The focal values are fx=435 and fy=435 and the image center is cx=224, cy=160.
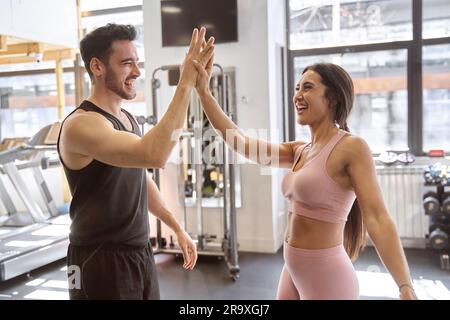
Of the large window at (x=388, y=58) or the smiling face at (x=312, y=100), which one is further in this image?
the large window at (x=388, y=58)

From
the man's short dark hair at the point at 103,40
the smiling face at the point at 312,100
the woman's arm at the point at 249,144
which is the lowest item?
the woman's arm at the point at 249,144

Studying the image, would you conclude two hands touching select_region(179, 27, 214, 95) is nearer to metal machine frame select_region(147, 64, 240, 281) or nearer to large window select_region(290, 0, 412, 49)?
metal machine frame select_region(147, 64, 240, 281)

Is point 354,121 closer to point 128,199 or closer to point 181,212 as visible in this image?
point 181,212

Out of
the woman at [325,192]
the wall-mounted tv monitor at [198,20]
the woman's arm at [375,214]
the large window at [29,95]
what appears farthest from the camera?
the wall-mounted tv monitor at [198,20]

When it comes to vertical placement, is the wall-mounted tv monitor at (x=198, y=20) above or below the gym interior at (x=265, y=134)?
above

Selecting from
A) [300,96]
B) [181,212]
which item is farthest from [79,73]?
[181,212]

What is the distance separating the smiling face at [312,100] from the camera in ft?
3.68

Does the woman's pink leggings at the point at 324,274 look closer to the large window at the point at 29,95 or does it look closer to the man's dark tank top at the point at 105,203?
the man's dark tank top at the point at 105,203

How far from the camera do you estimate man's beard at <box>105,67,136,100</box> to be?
41.1 inches

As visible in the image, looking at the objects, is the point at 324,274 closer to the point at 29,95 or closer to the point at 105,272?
the point at 105,272

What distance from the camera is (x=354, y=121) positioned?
3.34 m

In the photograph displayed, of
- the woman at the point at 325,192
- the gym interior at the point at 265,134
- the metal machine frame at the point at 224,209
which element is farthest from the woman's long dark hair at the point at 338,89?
the metal machine frame at the point at 224,209

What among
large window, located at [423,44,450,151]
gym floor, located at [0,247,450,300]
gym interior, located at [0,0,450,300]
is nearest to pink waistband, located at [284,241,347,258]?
gym floor, located at [0,247,450,300]

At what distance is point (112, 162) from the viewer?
0.96 metres
